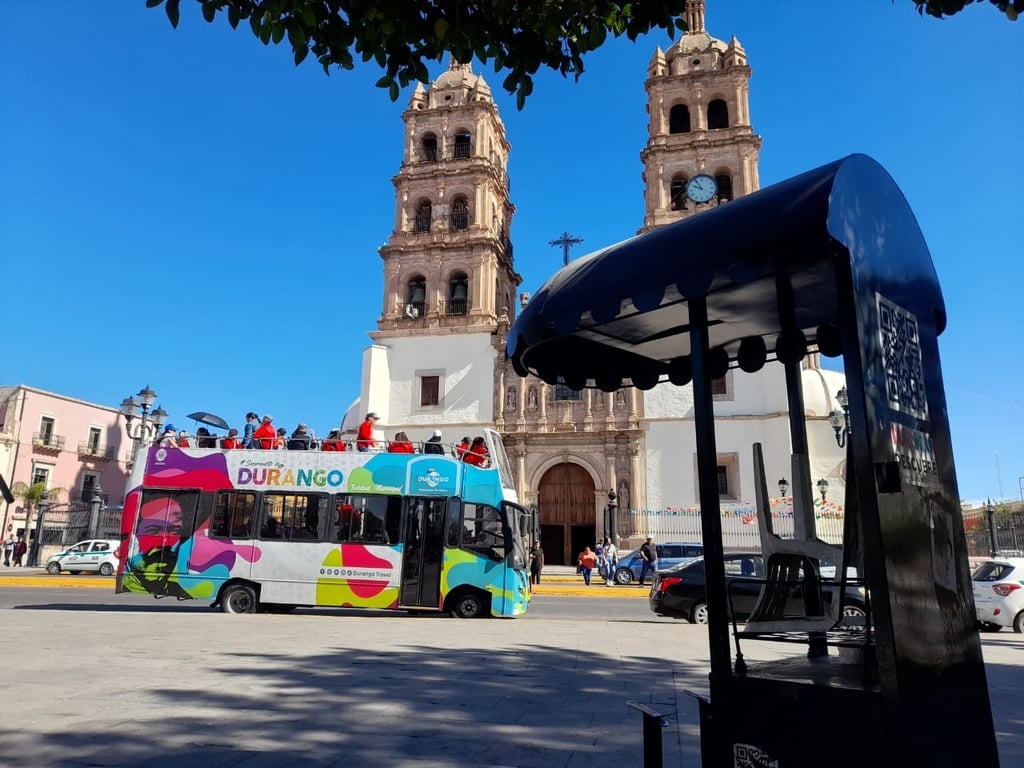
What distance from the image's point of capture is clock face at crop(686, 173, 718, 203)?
31484mm

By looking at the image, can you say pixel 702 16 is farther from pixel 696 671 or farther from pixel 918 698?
pixel 918 698

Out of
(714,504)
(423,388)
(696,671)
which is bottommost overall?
(696,671)

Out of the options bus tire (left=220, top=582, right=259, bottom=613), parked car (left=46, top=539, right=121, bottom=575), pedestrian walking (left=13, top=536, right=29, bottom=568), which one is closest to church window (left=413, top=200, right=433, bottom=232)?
parked car (left=46, top=539, right=121, bottom=575)

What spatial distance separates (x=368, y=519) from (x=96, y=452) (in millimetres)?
37847

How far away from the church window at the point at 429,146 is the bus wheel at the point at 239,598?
2709 cm

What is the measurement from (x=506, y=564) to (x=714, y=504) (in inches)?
395

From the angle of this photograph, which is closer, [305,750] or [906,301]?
[906,301]

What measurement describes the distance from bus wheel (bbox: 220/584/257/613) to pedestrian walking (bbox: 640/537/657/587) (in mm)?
11925

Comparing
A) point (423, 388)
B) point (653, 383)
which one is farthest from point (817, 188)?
point (423, 388)

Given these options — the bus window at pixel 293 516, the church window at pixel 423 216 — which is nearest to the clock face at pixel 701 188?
the church window at pixel 423 216

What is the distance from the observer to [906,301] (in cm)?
328

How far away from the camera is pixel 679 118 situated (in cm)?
3472

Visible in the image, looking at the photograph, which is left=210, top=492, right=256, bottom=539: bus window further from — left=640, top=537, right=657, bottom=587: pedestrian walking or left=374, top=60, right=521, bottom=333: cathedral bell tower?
left=374, top=60, right=521, bottom=333: cathedral bell tower

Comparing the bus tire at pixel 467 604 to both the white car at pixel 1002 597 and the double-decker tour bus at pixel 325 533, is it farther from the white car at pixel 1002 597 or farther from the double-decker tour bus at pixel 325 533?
the white car at pixel 1002 597
